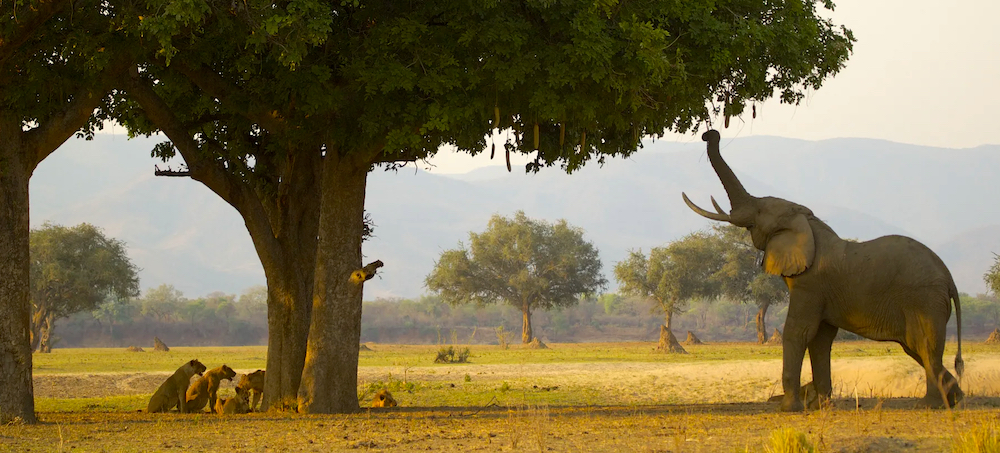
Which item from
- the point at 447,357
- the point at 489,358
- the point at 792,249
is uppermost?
the point at 792,249

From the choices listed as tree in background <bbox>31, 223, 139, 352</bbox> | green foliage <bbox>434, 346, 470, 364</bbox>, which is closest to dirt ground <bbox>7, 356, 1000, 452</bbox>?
green foliage <bbox>434, 346, 470, 364</bbox>

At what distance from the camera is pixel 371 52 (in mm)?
14414

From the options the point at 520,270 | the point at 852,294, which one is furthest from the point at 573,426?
the point at 520,270

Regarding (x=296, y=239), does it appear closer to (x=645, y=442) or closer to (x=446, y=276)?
(x=645, y=442)

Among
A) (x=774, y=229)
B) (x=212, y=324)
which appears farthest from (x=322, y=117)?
(x=212, y=324)

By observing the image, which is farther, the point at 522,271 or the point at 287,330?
the point at 522,271

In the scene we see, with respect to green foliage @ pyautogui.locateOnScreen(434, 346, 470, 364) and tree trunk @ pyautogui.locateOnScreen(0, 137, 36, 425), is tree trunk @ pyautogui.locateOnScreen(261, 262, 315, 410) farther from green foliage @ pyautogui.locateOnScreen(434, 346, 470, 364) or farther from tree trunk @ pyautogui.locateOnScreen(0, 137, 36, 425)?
green foliage @ pyautogui.locateOnScreen(434, 346, 470, 364)

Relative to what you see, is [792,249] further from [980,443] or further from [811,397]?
[980,443]

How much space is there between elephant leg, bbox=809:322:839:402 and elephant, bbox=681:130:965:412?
0.02 metres

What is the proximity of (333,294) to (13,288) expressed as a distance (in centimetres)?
470

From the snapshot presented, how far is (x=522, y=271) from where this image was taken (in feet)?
→ 261

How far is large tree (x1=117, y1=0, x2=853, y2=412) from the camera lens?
13.7 meters


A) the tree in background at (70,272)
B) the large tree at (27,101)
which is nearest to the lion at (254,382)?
the large tree at (27,101)

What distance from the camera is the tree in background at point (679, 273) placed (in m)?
73.9
